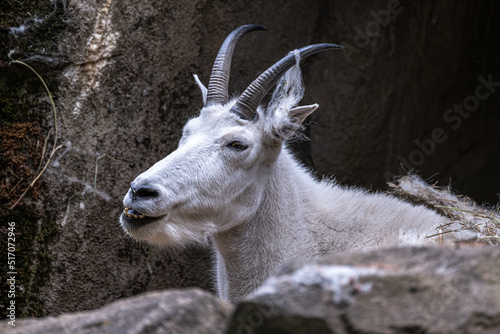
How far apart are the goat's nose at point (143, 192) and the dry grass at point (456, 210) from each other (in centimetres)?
203

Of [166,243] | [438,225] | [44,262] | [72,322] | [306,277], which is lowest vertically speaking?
[44,262]

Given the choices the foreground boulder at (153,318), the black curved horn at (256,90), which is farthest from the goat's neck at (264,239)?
the foreground boulder at (153,318)

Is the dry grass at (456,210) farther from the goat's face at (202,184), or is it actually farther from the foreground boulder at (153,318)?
the foreground boulder at (153,318)

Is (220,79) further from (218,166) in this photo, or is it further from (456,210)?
(456,210)

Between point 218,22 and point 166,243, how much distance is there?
8.24 feet

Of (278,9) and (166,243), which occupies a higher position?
(278,9)

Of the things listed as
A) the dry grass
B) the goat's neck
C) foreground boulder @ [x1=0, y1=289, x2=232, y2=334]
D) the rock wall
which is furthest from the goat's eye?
foreground boulder @ [x1=0, y1=289, x2=232, y2=334]

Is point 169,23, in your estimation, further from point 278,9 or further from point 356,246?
point 356,246

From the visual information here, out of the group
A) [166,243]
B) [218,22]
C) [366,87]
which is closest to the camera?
[166,243]

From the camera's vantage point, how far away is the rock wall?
16.8ft

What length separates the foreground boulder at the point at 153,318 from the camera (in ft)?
7.51

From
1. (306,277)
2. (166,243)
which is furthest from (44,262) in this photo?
(306,277)

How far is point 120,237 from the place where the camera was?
5.54 meters

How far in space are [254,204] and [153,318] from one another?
8.37 feet
